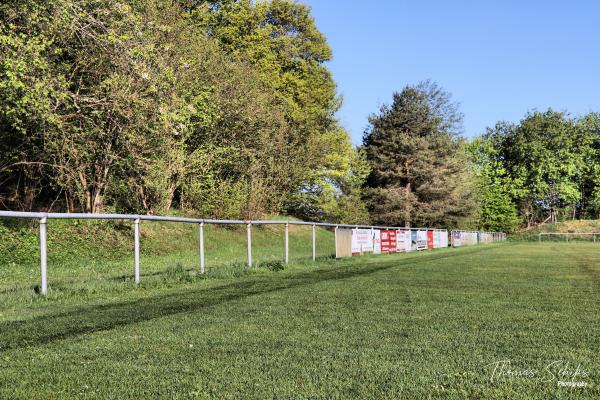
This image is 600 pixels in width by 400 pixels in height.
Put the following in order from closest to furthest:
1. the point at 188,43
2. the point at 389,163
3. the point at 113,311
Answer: the point at 113,311, the point at 188,43, the point at 389,163

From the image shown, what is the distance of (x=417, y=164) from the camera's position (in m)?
55.2

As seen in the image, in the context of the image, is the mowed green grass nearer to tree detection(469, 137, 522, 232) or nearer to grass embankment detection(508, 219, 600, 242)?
tree detection(469, 137, 522, 232)

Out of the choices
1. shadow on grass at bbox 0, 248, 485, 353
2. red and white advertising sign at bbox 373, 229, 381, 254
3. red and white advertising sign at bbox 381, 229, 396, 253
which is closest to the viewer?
shadow on grass at bbox 0, 248, 485, 353

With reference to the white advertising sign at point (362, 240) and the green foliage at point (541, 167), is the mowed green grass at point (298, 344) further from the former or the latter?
the green foliage at point (541, 167)

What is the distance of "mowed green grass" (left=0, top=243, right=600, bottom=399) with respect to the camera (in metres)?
3.29

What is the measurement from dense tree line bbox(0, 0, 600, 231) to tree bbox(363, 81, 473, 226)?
0.49ft

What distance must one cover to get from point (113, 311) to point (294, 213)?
38.7 metres

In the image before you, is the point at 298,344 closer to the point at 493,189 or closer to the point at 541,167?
the point at 493,189

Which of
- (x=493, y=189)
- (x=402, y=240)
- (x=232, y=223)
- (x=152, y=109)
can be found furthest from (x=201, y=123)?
(x=493, y=189)

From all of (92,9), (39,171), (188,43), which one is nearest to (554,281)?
(92,9)

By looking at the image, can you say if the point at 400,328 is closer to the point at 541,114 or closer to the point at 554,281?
the point at 554,281

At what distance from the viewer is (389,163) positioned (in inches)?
2210

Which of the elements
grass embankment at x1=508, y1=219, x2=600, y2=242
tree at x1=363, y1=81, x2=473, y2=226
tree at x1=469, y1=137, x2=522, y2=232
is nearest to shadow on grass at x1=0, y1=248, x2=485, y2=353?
tree at x1=363, y1=81, x2=473, y2=226

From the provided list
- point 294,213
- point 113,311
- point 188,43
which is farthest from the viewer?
point 294,213
